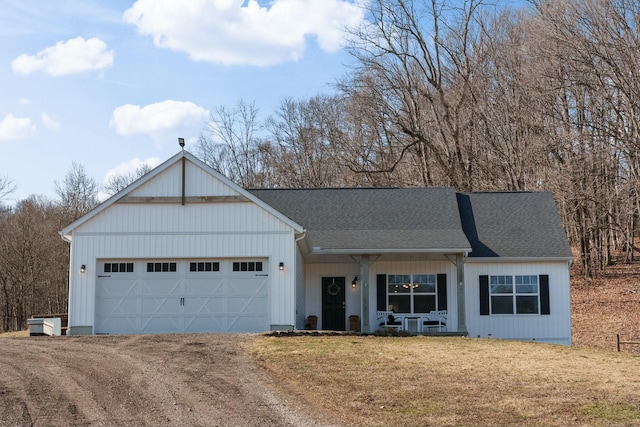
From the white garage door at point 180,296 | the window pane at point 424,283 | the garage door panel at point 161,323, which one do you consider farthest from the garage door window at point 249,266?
the window pane at point 424,283

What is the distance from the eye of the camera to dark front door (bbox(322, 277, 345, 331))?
2412 cm

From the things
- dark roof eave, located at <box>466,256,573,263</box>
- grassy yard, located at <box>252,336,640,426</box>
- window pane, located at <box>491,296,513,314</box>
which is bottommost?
grassy yard, located at <box>252,336,640,426</box>

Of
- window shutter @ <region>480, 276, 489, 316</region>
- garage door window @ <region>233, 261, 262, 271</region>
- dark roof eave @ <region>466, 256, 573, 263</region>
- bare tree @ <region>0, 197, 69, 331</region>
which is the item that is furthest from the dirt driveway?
bare tree @ <region>0, 197, 69, 331</region>

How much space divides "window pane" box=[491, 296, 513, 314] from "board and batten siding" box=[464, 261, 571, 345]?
147 mm

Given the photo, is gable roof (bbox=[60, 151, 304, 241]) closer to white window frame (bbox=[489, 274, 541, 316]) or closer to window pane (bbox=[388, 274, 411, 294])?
window pane (bbox=[388, 274, 411, 294])

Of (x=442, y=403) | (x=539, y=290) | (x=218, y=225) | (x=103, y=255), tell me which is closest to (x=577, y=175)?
(x=539, y=290)

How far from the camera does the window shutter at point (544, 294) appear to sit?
2305 cm

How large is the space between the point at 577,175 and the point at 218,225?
720 inches

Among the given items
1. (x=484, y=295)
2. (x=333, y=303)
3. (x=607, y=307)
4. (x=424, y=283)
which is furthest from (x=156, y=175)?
(x=607, y=307)

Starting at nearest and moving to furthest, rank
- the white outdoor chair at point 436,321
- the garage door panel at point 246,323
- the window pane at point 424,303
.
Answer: the garage door panel at point 246,323, the white outdoor chair at point 436,321, the window pane at point 424,303

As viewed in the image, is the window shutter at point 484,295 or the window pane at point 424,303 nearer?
the window shutter at point 484,295

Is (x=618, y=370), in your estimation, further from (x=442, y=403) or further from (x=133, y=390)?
(x=133, y=390)

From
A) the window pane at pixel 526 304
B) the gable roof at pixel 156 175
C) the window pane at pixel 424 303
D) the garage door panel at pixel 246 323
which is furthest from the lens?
the window pane at pixel 424 303

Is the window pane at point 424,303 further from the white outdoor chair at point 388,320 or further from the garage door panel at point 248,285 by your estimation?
the garage door panel at point 248,285
